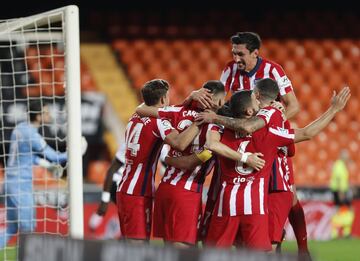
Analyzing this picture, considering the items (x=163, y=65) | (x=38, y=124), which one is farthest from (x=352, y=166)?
(x=38, y=124)

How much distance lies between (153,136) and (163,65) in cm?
1030

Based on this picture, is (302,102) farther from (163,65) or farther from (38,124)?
(38,124)

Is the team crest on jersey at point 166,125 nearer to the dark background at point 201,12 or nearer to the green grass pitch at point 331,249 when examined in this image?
A: the green grass pitch at point 331,249

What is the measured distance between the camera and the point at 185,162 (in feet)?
22.7

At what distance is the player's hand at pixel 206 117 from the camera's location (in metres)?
6.68

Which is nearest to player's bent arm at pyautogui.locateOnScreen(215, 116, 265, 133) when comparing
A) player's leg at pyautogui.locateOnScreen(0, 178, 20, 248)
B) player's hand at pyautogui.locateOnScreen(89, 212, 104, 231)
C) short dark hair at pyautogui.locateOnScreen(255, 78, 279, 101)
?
short dark hair at pyautogui.locateOnScreen(255, 78, 279, 101)

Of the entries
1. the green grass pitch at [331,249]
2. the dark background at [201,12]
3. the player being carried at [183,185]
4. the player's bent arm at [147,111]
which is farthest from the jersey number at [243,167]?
the dark background at [201,12]

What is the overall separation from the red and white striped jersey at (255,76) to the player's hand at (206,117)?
0.83 m

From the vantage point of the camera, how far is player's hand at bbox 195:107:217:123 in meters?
6.68

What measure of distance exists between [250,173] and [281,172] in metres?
0.76

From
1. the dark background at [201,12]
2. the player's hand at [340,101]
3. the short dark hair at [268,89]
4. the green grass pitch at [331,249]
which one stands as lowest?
the green grass pitch at [331,249]

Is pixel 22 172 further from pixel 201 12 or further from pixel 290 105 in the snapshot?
pixel 201 12

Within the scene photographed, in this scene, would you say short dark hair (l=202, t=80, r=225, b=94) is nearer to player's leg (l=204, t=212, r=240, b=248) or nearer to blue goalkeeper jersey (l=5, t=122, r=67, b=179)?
player's leg (l=204, t=212, r=240, b=248)

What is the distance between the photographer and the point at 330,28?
18.5m
